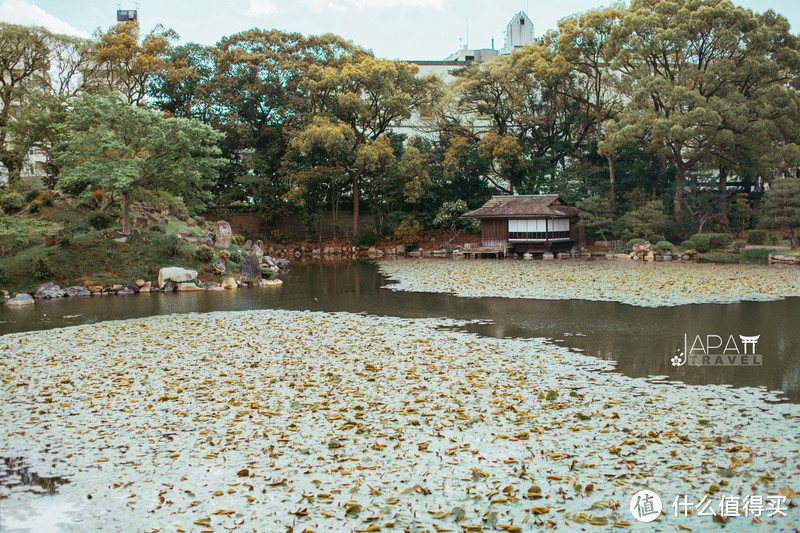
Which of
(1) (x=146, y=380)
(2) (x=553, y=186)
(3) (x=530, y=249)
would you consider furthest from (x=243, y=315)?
(2) (x=553, y=186)

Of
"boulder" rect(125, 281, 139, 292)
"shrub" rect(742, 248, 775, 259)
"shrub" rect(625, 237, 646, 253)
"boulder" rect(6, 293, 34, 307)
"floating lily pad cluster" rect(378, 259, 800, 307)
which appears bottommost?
"boulder" rect(6, 293, 34, 307)

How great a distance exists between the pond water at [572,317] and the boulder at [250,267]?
1.77 meters

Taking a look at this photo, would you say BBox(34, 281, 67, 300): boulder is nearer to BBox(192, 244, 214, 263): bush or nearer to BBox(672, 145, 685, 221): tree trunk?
BBox(192, 244, 214, 263): bush

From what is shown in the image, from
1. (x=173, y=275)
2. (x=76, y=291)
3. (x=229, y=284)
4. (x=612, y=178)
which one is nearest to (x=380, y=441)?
(x=229, y=284)

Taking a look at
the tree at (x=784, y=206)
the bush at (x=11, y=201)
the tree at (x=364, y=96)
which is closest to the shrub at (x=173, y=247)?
the bush at (x=11, y=201)

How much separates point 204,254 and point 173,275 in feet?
4.43

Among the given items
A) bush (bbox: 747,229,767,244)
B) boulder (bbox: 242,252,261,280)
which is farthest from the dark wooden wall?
boulder (bbox: 242,252,261,280)

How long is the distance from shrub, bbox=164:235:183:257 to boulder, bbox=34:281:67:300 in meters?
3.45

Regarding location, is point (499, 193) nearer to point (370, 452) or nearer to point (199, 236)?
point (199, 236)

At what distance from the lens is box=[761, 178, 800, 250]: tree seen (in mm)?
23578

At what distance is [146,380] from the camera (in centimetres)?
802

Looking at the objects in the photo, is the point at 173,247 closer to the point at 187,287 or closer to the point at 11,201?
the point at 187,287

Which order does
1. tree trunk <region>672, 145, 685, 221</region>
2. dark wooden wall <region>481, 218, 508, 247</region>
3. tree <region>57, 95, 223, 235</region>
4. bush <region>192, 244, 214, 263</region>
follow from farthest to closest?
dark wooden wall <region>481, 218, 508, 247</region>, tree trunk <region>672, 145, 685, 221</region>, bush <region>192, 244, 214, 263</region>, tree <region>57, 95, 223, 235</region>

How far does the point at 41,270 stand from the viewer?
18.2 metres
